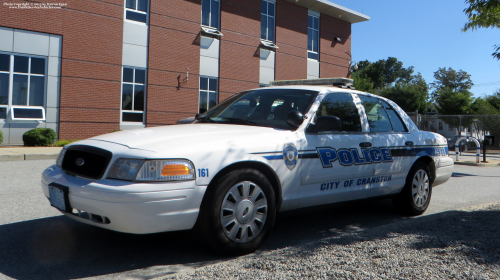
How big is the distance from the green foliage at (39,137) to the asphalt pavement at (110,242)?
9.39 meters

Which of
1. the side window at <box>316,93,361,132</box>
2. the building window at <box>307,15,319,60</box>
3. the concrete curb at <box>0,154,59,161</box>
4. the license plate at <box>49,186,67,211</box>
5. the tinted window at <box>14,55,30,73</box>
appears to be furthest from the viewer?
the building window at <box>307,15,319,60</box>

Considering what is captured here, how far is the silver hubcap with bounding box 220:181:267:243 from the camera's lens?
356cm

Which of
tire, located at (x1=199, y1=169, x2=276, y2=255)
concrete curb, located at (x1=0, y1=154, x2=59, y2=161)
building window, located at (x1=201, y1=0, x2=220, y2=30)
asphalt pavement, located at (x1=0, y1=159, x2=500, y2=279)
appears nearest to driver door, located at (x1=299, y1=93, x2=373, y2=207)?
asphalt pavement, located at (x1=0, y1=159, x2=500, y2=279)

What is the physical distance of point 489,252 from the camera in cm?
360

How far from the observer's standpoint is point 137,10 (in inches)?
732

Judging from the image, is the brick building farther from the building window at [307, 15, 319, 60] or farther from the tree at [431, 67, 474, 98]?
the tree at [431, 67, 474, 98]

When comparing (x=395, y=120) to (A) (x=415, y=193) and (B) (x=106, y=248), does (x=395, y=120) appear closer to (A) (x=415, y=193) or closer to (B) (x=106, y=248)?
(A) (x=415, y=193)

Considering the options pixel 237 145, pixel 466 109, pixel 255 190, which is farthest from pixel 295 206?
pixel 466 109

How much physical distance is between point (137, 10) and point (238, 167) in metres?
16.8

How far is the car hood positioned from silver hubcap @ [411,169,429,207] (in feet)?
7.74

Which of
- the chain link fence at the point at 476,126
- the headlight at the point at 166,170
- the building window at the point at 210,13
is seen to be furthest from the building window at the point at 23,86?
the chain link fence at the point at 476,126

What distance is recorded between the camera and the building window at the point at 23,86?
15328 millimetres

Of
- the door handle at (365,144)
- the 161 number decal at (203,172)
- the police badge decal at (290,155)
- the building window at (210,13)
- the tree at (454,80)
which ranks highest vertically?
the tree at (454,80)

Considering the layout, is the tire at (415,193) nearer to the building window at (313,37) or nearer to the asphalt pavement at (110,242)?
the asphalt pavement at (110,242)
